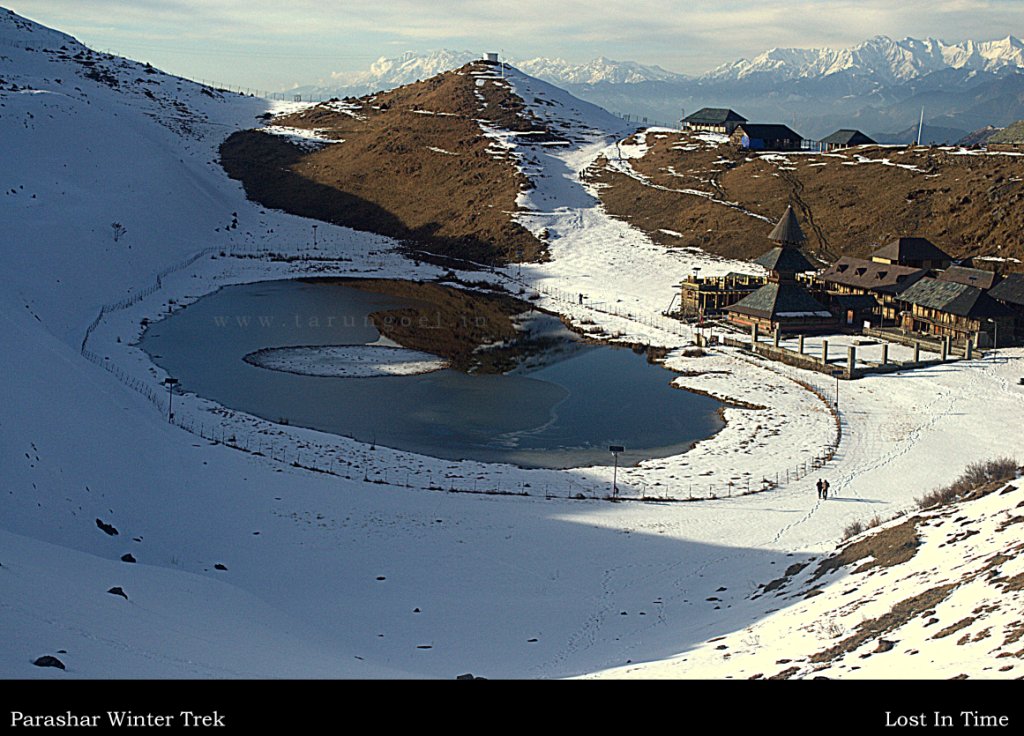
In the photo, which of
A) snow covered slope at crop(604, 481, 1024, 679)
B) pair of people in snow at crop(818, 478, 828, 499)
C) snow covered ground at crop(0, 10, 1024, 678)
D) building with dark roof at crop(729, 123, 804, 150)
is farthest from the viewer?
building with dark roof at crop(729, 123, 804, 150)

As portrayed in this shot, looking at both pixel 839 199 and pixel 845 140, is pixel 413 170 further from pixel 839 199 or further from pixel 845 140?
pixel 845 140

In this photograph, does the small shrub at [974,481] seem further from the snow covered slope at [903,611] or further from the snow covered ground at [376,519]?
the snow covered ground at [376,519]

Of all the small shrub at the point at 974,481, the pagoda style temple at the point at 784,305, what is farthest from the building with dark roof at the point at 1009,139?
the small shrub at the point at 974,481

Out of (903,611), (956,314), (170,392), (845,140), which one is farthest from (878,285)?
(845,140)

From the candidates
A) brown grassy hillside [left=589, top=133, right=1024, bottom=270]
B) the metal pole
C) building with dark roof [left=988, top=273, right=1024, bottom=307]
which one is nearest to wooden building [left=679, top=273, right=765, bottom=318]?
brown grassy hillside [left=589, top=133, right=1024, bottom=270]

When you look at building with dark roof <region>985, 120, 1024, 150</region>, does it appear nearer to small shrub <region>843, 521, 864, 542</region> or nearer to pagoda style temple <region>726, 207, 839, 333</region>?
pagoda style temple <region>726, 207, 839, 333</region>
